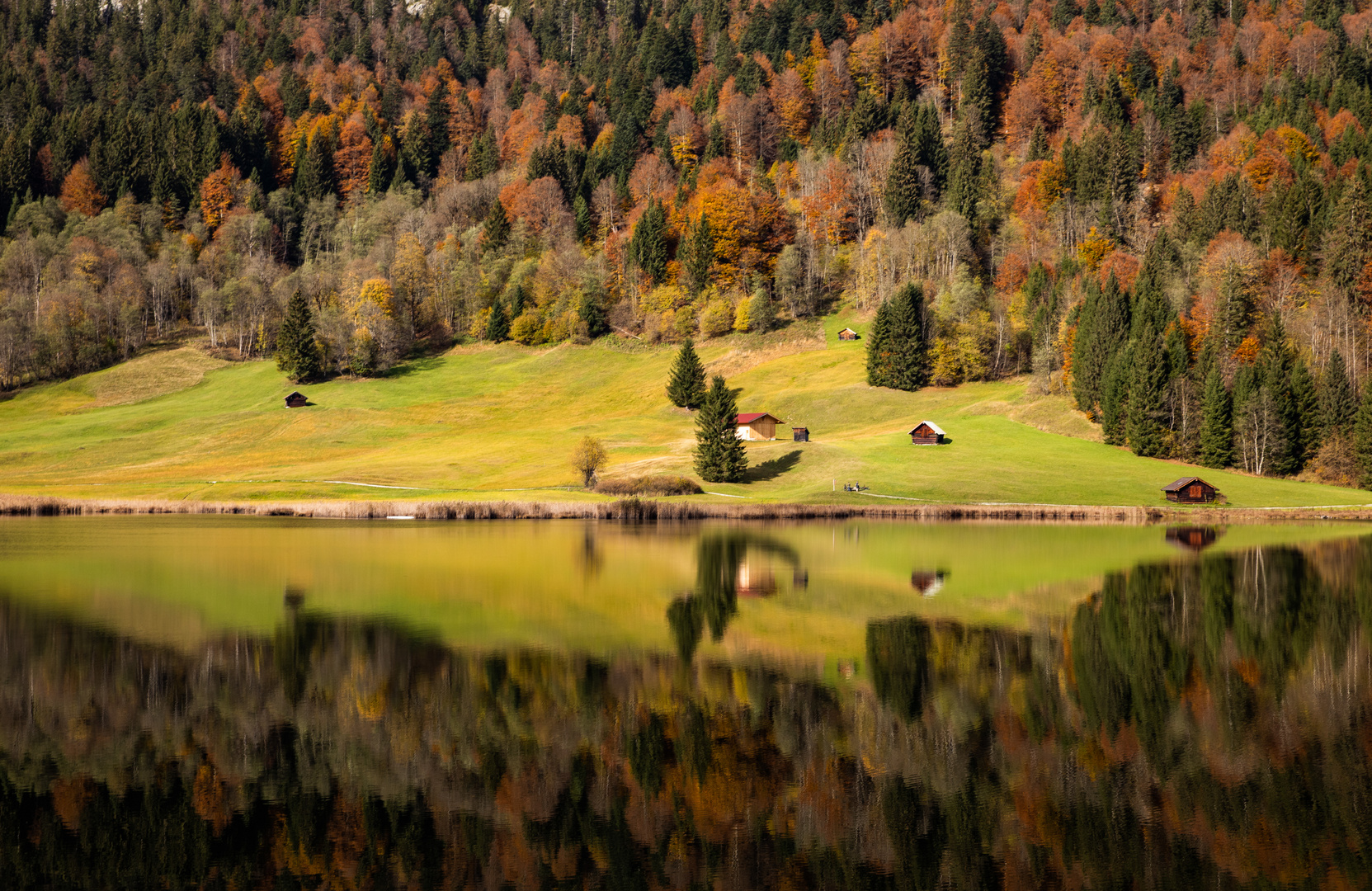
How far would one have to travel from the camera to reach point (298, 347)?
135 metres

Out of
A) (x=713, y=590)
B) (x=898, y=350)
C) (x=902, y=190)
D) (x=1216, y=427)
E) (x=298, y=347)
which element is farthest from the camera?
(x=902, y=190)

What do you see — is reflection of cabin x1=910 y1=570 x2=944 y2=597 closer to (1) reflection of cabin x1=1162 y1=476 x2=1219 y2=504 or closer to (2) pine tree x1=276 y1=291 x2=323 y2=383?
(1) reflection of cabin x1=1162 y1=476 x2=1219 y2=504

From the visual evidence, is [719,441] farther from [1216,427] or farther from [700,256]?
[700,256]

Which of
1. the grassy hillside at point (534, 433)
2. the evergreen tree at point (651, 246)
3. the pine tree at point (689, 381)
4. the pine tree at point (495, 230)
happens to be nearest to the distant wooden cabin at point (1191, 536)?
the grassy hillside at point (534, 433)

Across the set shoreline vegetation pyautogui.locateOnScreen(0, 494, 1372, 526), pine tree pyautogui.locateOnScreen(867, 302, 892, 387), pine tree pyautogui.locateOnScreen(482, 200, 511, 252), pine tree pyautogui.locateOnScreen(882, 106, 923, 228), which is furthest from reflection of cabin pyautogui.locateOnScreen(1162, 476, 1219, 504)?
pine tree pyautogui.locateOnScreen(482, 200, 511, 252)

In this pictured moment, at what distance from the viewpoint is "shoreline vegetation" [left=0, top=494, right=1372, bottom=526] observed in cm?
7794

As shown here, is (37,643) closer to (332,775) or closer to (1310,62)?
(332,775)

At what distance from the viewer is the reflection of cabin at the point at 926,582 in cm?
4075

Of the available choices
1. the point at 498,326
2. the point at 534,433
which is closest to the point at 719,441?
the point at 534,433

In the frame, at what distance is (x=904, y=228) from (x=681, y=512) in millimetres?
89121

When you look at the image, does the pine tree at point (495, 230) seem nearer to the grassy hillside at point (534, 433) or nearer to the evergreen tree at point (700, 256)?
the grassy hillside at point (534, 433)

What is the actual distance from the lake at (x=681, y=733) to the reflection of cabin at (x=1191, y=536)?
17.3 m

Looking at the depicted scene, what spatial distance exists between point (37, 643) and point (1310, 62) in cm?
19365

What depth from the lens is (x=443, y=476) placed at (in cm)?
9344
